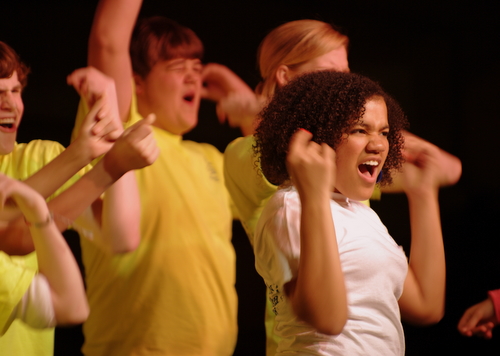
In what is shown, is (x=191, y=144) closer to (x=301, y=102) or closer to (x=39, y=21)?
(x=39, y=21)

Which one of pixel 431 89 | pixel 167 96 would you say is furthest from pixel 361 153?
pixel 431 89

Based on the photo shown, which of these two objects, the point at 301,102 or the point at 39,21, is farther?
the point at 39,21

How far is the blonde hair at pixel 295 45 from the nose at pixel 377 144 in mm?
564

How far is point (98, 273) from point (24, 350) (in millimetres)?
331

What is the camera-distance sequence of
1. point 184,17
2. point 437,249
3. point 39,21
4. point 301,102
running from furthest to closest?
point 184,17 < point 39,21 < point 437,249 < point 301,102

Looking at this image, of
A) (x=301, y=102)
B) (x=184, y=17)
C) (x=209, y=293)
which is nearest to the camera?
(x=301, y=102)

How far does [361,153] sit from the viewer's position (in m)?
1.22

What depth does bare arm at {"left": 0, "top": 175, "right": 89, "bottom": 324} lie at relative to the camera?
3.75 ft

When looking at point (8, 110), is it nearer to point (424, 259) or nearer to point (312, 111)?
point (312, 111)

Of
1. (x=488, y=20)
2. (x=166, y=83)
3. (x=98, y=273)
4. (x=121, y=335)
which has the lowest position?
(x=121, y=335)

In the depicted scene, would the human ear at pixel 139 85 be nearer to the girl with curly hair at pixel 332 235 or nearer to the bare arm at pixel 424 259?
the girl with curly hair at pixel 332 235

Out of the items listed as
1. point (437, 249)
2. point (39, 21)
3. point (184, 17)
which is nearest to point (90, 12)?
point (39, 21)

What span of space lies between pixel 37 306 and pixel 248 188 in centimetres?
71

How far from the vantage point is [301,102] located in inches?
48.1
